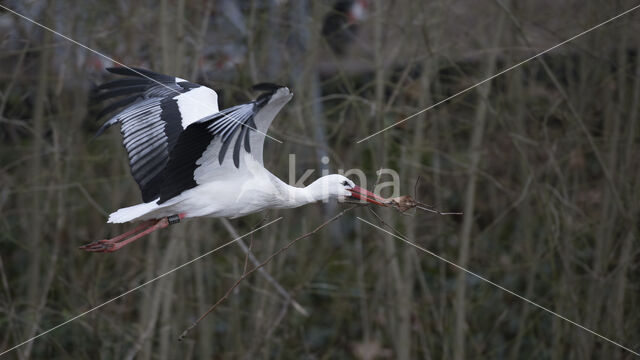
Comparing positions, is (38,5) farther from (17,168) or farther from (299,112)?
(299,112)

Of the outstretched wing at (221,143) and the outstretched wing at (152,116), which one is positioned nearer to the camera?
the outstretched wing at (221,143)

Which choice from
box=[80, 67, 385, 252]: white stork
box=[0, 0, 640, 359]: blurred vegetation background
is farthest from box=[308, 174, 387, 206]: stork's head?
box=[0, 0, 640, 359]: blurred vegetation background

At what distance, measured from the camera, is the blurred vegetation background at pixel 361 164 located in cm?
1005

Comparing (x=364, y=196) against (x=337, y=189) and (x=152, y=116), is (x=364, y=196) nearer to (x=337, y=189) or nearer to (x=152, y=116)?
(x=337, y=189)

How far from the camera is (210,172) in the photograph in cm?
624

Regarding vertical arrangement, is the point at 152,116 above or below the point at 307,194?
above

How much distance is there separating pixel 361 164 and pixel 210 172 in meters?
5.28

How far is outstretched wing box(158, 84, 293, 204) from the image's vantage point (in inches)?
216

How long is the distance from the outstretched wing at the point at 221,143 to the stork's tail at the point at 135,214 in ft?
0.32

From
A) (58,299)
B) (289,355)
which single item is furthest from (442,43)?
(58,299)

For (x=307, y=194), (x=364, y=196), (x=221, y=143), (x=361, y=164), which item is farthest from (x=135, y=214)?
(x=361, y=164)

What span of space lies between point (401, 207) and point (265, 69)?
Result: 18.4 ft

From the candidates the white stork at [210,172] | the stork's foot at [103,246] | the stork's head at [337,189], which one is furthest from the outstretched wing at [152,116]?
the stork's head at [337,189]

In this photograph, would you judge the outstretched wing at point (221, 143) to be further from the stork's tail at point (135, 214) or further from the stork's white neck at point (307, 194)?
the stork's white neck at point (307, 194)
